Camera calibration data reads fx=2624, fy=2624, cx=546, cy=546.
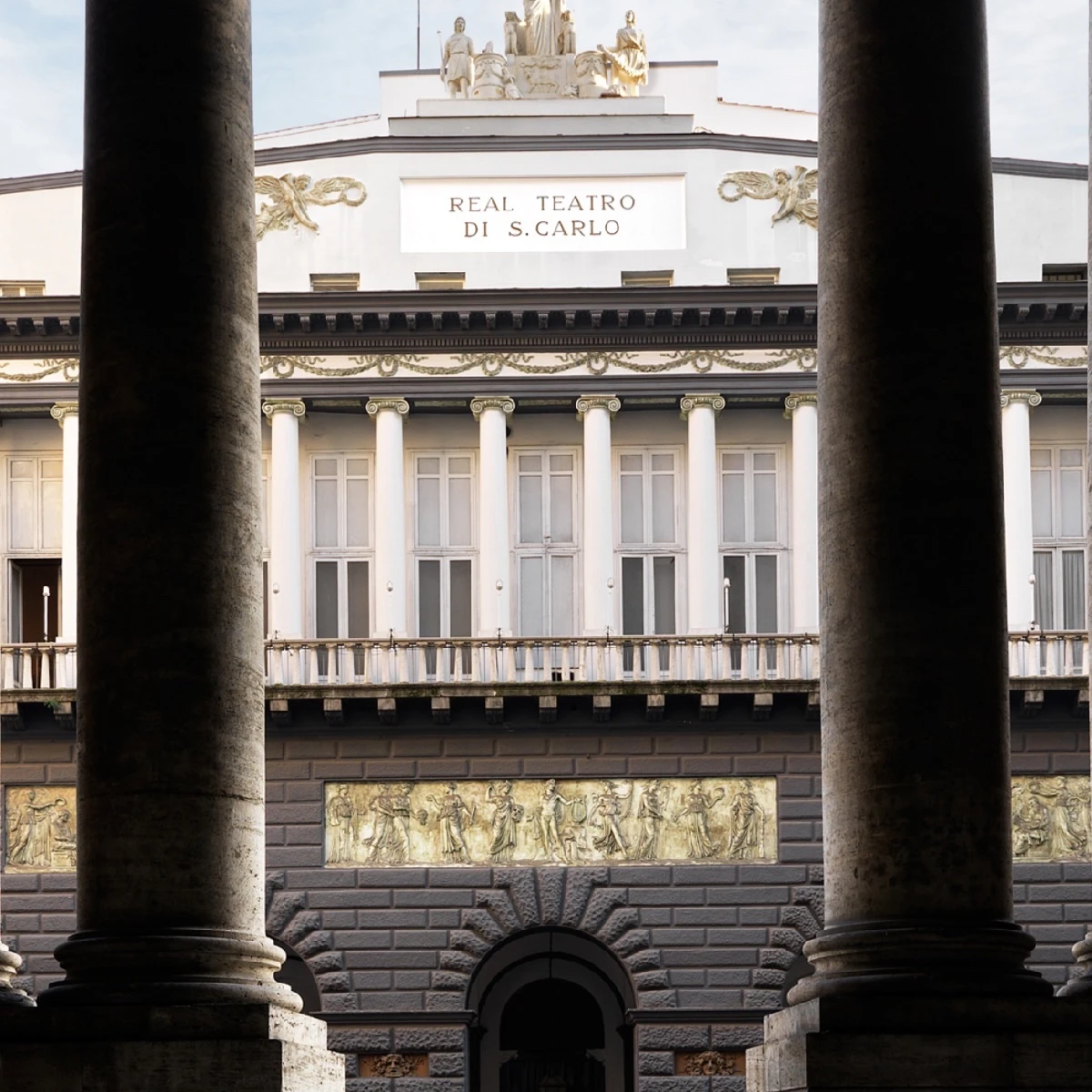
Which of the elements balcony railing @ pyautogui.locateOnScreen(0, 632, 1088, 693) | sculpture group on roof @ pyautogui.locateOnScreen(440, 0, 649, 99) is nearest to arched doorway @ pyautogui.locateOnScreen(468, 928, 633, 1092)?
balcony railing @ pyautogui.locateOnScreen(0, 632, 1088, 693)

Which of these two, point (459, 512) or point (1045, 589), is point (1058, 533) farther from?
point (459, 512)

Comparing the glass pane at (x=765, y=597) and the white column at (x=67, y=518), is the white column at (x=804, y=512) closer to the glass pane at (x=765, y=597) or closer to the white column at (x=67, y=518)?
the glass pane at (x=765, y=597)

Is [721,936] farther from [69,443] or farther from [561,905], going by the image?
[69,443]

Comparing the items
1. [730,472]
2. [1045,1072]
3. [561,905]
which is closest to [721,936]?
[561,905]

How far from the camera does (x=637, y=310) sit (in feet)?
167

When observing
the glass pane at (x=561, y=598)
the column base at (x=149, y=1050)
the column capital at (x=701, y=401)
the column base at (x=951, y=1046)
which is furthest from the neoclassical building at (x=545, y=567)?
the column base at (x=951, y=1046)

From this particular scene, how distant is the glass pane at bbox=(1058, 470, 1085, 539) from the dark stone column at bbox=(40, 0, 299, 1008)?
1366 inches

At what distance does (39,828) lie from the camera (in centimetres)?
4659

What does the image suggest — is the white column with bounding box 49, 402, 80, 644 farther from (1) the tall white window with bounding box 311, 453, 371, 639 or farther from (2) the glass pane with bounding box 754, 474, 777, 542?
(2) the glass pane with bounding box 754, 474, 777, 542

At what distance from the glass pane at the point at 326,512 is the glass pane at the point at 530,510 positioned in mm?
3666

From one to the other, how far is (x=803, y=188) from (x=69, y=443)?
50.3ft

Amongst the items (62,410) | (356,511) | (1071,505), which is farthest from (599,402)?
(62,410)

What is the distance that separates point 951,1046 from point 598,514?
3389cm

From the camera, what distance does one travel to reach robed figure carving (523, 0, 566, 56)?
53219 millimetres
